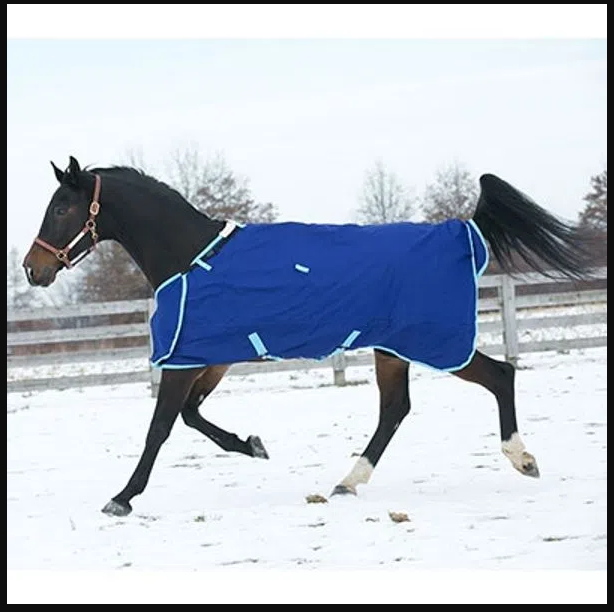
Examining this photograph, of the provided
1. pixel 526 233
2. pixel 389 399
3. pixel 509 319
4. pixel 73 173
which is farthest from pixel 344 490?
pixel 509 319

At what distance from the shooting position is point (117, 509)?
5.12 m

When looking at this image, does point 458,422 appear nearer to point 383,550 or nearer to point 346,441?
point 346,441

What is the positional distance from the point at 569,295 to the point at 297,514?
9.65 meters

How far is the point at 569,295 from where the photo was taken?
45.8 feet

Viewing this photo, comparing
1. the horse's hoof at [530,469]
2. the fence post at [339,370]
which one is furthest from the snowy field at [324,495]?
the fence post at [339,370]

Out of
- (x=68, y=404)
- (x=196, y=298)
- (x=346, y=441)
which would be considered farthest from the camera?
(x=68, y=404)

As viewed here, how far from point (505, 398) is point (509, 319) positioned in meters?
7.45

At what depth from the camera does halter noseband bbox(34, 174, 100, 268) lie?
546 centimetres

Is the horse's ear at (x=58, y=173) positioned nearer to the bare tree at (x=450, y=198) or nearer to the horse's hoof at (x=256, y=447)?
the horse's hoof at (x=256, y=447)

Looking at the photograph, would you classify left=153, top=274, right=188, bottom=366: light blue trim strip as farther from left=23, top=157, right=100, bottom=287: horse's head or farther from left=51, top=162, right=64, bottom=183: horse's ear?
left=51, top=162, right=64, bottom=183: horse's ear

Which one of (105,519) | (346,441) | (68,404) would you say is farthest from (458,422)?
(68,404)

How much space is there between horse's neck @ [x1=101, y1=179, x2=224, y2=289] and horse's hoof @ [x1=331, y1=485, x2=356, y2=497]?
1328 mm

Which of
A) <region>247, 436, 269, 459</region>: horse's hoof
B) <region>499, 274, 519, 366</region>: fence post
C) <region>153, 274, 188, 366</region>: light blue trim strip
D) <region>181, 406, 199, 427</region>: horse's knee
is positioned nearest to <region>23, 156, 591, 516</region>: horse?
<region>153, 274, 188, 366</region>: light blue trim strip

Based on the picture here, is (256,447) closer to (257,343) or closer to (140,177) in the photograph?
(257,343)
